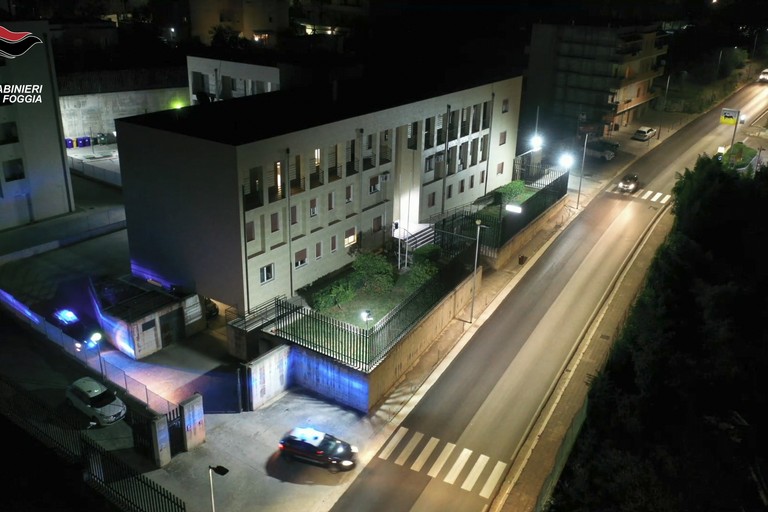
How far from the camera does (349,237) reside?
4266 centimetres

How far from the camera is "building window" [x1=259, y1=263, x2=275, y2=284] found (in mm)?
36094

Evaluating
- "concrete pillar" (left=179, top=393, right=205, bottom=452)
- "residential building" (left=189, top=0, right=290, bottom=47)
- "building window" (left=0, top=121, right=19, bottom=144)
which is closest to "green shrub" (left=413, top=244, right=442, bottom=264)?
"concrete pillar" (left=179, top=393, right=205, bottom=452)

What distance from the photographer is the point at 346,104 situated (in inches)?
1704

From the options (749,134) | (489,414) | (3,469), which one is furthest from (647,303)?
(749,134)

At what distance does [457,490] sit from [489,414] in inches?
212

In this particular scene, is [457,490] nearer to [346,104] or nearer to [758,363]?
[758,363]

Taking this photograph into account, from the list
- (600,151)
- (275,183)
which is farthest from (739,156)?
(275,183)

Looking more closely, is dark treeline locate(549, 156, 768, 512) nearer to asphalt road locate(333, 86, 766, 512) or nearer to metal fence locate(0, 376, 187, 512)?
asphalt road locate(333, 86, 766, 512)

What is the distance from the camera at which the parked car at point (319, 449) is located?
2725cm

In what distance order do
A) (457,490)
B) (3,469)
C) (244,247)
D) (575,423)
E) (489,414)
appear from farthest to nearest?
(244,247), (489,414), (575,423), (457,490), (3,469)

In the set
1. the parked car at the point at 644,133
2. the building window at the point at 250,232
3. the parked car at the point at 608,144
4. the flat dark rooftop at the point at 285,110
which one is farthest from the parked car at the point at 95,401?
the parked car at the point at 644,133

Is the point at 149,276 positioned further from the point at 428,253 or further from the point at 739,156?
the point at 739,156

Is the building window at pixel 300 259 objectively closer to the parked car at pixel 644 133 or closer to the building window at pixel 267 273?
the building window at pixel 267 273

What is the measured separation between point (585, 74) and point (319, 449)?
6477cm
